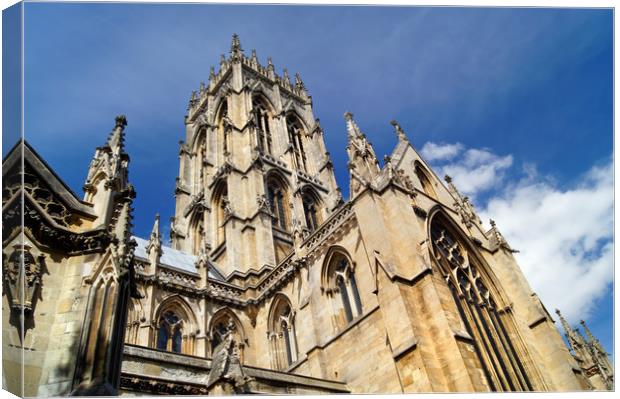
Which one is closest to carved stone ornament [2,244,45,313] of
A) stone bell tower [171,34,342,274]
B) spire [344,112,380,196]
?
spire [344,112,380,196]

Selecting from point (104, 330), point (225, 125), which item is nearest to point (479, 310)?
point (104, 330)

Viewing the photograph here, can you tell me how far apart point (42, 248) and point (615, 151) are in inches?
368

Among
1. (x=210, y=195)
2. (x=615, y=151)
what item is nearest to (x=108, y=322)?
(x=615, y=151)

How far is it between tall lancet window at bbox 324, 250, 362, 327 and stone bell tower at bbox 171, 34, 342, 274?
271cm

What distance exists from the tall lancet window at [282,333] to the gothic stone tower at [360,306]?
0.05 m

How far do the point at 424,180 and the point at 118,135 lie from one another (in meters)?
12.0

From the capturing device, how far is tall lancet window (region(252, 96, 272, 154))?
31361 mm

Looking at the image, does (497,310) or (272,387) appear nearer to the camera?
(272,387)

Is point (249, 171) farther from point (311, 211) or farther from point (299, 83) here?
point (299, 83)

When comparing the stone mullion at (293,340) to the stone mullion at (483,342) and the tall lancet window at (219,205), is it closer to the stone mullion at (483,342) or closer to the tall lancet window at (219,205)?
the stone mullion at (483,342)

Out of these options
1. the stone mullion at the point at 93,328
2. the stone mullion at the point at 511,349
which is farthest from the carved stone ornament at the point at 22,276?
the stone mullion at the point at 511,349

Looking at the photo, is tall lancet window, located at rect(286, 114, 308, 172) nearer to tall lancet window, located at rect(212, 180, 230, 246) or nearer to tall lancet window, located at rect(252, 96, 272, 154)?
tall lancet window, located at rect(252, 96, 272, 154)

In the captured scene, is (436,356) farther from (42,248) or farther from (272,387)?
(42,248)

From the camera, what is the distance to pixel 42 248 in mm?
5961
